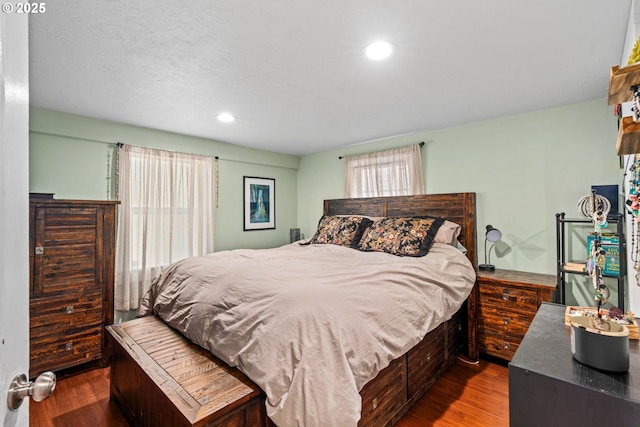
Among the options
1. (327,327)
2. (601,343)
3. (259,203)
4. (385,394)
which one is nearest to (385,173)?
(259,203)

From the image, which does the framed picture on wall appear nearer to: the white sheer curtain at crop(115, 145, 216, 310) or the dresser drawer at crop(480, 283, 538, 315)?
the white sheer curtain at crop(115, 145, 216, 310)

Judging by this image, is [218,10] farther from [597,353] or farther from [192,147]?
[192,147]

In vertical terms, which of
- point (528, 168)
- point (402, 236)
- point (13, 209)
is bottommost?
point (402, 236)

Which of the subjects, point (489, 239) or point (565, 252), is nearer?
point (565, 252)

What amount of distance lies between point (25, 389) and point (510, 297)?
2.99m

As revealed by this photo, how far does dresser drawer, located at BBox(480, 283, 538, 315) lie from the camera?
95.8 inches

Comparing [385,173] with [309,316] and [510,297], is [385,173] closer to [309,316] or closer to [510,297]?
[510,297]

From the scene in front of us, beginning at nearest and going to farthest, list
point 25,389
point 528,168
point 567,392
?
point 25,389 < point 567,392 < point 528,168

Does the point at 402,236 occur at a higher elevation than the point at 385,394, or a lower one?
higher

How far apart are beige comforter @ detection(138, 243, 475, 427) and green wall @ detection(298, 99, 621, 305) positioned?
84 centimetres

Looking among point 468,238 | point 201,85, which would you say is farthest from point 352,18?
point 468,238

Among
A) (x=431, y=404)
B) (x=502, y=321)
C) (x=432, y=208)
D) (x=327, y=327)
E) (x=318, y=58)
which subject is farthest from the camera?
(x=432, y=208)

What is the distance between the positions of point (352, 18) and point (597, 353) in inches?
67.5

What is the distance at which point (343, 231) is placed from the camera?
11.4 feet
